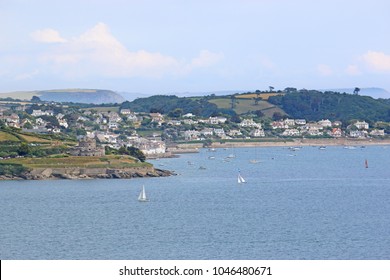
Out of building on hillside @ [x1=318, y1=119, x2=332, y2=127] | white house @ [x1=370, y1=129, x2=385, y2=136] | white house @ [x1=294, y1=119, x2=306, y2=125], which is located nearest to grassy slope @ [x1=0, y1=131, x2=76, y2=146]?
white house @ [x1=370, y1=129, x2=385, y2=136]

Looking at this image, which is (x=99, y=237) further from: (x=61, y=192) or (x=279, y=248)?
(x=61, y=192)

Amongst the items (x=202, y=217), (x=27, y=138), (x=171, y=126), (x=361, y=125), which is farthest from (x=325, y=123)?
(x=202, y=217)

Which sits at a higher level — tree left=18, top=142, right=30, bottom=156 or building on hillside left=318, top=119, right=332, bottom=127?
building on hillside left=318, top=119, right=332, bottom=127

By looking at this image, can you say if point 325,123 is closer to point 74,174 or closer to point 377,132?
point 377,132

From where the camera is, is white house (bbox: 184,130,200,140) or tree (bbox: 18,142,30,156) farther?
white house (bbox: 184,130,200,140)

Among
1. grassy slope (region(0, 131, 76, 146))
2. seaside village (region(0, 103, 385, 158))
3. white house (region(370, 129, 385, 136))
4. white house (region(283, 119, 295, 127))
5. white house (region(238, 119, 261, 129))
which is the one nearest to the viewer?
grassy slope (region(0, 131, 76, 146))

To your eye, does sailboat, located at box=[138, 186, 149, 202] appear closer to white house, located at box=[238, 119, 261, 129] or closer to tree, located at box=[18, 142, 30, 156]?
tree, located at box=[18, 142, 30, 156]
